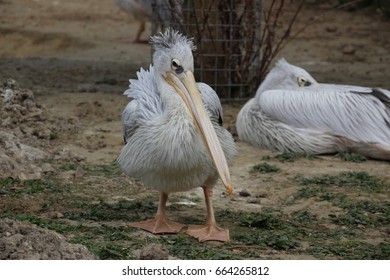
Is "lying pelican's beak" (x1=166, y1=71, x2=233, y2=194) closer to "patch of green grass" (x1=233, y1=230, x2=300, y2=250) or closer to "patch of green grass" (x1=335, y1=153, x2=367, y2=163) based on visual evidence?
"patch of green grass" (x1=233, y1=230, x2=300, y2=250)

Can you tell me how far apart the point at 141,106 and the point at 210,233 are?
79 centimetres

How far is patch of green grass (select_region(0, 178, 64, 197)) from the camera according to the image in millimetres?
5461

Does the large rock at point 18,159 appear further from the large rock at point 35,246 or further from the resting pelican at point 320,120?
the resting pelican at point 320,120

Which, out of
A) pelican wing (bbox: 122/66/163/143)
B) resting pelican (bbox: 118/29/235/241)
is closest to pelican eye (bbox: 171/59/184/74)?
resting pelican (bbox: 118/29/235/241)

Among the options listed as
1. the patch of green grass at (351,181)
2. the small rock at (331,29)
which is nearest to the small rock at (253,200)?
the patch of green grass at (351,181)

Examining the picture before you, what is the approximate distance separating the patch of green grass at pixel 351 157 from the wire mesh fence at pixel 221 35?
1.89 m

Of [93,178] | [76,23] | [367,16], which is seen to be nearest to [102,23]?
[76,23]

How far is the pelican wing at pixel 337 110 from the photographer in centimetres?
695

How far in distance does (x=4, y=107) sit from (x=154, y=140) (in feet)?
9.82

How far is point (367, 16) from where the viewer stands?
13336 millimetres

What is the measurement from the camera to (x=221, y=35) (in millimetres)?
8289

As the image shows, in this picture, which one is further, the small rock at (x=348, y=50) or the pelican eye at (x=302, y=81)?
the small rock at (x=348, y=50)

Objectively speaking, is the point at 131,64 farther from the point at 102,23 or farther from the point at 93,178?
the point at 93,178

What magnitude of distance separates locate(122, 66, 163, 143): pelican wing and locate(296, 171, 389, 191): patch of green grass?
1529 millimetres
